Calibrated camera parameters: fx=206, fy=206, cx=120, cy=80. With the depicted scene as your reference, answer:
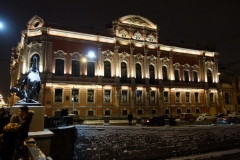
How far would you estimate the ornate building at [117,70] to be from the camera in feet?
89.6

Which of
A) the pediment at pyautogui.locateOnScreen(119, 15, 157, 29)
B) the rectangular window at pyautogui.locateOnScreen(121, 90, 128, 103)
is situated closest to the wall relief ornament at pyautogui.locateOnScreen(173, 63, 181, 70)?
the pediment at pyautogui.locateOnScreen(119, 15, 157, 29)

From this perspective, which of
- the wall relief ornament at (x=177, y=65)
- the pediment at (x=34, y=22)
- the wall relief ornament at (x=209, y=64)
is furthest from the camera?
the wall relief ornament at (x=209, y=64)

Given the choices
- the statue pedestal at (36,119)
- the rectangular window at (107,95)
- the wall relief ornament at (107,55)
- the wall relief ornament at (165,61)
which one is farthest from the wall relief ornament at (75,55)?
the statue pedestal at (36,119)

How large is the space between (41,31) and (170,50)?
21.2 m

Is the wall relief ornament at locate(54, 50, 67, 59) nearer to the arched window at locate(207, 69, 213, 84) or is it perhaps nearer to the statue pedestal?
the statue pedestal

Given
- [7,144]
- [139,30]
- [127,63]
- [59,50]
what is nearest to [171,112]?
[127,63]

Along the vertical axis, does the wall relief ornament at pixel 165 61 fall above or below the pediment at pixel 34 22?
below

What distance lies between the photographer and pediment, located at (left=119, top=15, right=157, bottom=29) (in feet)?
107

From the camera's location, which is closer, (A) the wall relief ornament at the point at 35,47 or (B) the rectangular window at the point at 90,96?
(A) the wall relief ornament at the point at 35,47

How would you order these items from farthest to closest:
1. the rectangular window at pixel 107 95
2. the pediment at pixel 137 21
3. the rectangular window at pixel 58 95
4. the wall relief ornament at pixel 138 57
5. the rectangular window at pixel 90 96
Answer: the wall relief ornament at pixel 138 57 < the pediment at pixel 137 21 < the rectangular window at pixel 107 95 < the rectangular window at pixel 90 96 < the rectangular window at pixel 58 95

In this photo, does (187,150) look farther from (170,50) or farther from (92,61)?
(170,50)

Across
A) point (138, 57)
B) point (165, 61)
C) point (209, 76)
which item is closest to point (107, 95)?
point (138, 57)

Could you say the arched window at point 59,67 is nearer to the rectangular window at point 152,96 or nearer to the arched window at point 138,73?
the arched window at point 138,73

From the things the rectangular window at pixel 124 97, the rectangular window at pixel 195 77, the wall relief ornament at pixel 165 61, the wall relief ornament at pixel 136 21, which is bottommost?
the rectangular window at pixel 124 97
